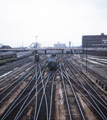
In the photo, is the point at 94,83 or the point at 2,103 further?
the point at 94,83

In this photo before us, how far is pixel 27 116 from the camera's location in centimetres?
824

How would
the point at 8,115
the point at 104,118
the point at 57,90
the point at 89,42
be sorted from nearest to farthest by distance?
the point at 104,118
the point at 8,115
the point at 57,90
the point at 89,42

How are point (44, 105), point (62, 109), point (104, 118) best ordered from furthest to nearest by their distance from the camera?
point (44, 105) < point (62, 109) < point (104, 118)

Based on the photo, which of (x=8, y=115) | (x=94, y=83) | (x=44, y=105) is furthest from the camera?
(x=94, y=83)

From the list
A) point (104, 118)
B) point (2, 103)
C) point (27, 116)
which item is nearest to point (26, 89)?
point (2, 103)

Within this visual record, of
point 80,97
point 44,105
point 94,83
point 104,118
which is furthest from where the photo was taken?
point 94,83

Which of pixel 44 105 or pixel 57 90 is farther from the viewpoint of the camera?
pixel 57 90

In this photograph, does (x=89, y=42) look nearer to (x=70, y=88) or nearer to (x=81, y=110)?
(x=70, y=88)

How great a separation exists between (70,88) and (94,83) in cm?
375

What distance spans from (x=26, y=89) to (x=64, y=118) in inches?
273

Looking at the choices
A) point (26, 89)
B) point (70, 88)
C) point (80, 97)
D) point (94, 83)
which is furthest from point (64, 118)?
point (94, 83)

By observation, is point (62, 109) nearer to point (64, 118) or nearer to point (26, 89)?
point (64, 118)

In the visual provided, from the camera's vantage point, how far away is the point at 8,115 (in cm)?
836

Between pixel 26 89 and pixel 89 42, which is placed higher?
pixel 89 42
